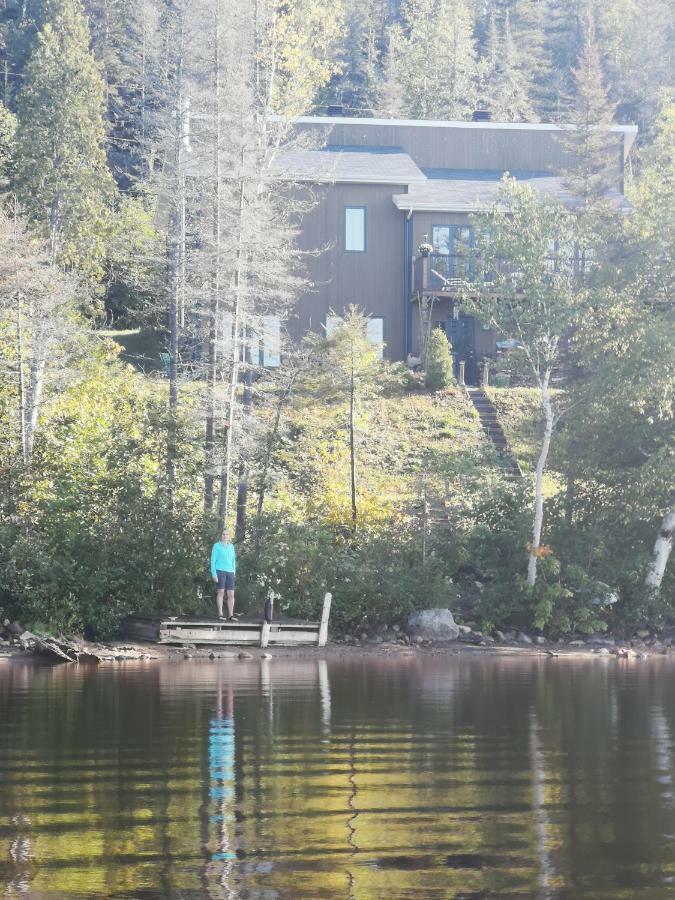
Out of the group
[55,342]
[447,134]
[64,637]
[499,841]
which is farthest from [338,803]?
[447,134]

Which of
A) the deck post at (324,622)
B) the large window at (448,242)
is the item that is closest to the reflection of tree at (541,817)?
the deck post at (324,622)

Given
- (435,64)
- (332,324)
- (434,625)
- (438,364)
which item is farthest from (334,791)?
(435,64)

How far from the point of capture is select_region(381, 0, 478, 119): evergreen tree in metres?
74.3

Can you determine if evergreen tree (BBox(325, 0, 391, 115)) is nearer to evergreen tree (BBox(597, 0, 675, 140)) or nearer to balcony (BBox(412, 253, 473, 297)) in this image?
evergreen tree (BBox(597, 0, 675, 140))

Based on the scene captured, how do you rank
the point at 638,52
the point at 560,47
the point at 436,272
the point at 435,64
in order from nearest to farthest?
the point at 436,272
the point at 435,64
the point at 638,52
the point at 560,47

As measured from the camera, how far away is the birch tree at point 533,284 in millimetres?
31531

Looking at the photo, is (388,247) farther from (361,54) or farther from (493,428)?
(361,54)

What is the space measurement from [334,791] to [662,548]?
22.2 meters

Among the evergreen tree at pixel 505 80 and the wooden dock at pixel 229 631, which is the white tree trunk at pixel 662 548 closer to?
the wooden dock at pixel 229 631

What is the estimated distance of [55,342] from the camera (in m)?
35.3

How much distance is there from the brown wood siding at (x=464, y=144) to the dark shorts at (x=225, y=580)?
29748mm

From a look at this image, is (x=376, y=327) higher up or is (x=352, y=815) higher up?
(x=376, y=327)

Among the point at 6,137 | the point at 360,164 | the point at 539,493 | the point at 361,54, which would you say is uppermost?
the point at 361,54

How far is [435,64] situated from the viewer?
78.2 m
